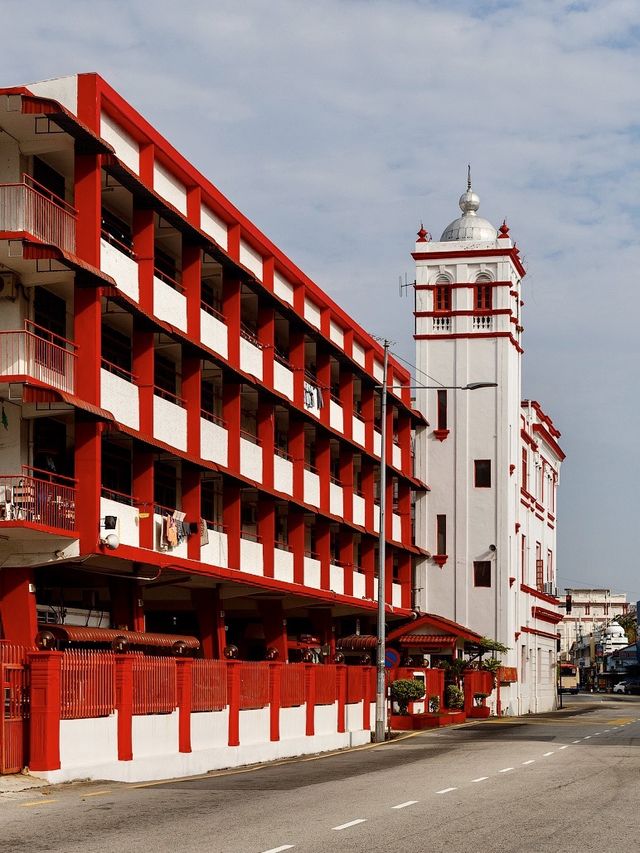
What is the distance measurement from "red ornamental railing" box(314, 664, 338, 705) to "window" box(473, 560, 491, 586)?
2369 centimetres

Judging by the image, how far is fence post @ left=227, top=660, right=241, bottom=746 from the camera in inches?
1206

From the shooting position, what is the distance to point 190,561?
33.4 meters

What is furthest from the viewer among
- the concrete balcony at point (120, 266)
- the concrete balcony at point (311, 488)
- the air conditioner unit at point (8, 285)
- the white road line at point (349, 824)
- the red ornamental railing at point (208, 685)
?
the concrete balcony at point (311, 488)

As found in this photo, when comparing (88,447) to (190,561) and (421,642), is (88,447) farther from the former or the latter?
(421,642)

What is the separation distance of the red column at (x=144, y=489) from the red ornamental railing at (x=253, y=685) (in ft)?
12.0

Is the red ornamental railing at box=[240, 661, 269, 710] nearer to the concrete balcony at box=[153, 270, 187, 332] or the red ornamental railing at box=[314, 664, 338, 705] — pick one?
the red ornamental railing at box=[314, 664, 338, 705]

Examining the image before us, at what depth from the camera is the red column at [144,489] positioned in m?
31.6

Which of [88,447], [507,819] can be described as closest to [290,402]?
[88,447]

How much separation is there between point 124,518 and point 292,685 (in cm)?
759

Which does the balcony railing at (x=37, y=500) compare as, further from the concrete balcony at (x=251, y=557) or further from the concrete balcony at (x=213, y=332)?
the concrete balcony at (x=251, y=557)

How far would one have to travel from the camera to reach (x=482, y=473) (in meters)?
62.4

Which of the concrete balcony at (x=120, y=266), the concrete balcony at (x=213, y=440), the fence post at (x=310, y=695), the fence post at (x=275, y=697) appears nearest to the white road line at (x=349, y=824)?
the concrete balcony at (x=120, y=266)

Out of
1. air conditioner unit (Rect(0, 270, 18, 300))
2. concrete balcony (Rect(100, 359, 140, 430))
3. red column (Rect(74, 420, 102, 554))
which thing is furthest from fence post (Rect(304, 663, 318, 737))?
air conditioner unit (Rect(0, 270, 18, 300))

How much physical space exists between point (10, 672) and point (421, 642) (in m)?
33.6
